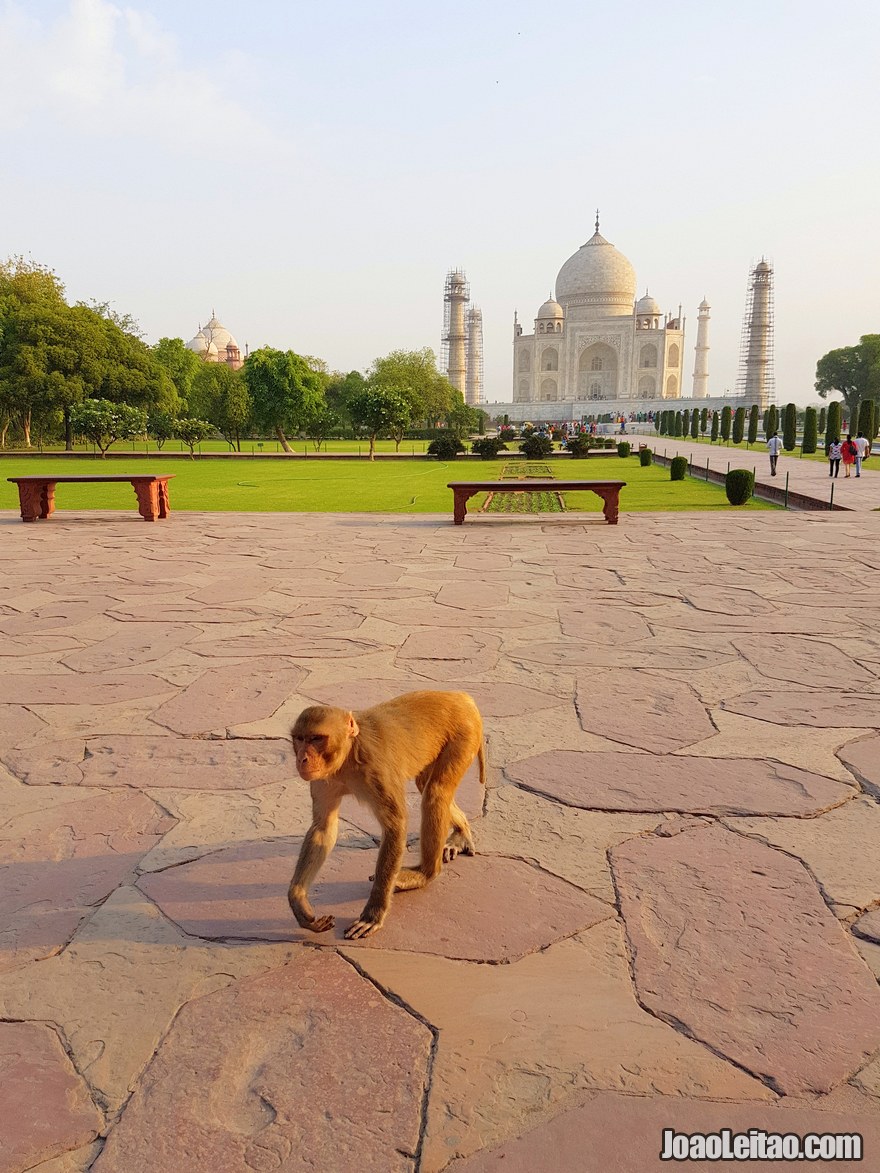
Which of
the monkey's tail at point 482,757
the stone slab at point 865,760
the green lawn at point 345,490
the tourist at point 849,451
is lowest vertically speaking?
the green lawn at point 345,490

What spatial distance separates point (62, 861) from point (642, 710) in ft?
6.71

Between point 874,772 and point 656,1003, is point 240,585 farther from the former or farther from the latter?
point 656,1003

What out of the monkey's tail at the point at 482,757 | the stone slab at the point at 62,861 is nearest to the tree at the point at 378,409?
the stone slab at the point at 62,861

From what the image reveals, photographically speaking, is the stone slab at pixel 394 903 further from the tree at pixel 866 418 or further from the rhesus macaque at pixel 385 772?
the tree at pixel 866 418

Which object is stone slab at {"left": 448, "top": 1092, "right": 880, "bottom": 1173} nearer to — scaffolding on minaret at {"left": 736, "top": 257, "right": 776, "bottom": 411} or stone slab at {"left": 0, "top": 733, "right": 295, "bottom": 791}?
stone slab at {"left": 0, "top": 733, "right": 295, "bottom": 791}

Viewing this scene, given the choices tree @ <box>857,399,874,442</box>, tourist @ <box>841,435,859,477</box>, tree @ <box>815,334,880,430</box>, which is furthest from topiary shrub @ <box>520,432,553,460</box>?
tree @ <box>815,334,880,430</box>

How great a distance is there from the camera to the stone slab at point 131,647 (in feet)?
12.6

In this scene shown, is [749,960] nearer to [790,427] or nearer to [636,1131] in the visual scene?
[636,1131]

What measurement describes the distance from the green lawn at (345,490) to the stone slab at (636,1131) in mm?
9718

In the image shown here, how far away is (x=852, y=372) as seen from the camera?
209ft

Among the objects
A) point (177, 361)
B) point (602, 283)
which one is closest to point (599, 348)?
point (602, 283)

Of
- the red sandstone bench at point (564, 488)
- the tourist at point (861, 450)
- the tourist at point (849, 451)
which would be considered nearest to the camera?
the red sandstone bench at point (564, 488)

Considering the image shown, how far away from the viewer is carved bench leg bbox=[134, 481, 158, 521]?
9.73 meters

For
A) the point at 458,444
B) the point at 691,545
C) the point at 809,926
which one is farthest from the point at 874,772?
the point at 458,444
